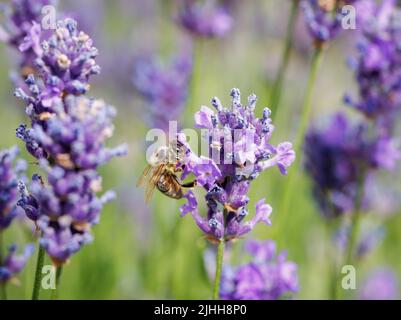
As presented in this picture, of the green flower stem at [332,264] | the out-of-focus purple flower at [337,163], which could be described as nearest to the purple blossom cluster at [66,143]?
the green flower stem at [332,264]

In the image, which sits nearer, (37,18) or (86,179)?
(86,179)

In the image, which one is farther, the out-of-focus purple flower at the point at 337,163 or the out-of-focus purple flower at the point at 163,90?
the out-of-focus purple flower at the point at 163,90

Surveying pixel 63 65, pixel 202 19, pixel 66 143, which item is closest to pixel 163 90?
pixel 202 19

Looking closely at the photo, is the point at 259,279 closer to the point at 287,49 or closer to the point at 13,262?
the point at 13,262

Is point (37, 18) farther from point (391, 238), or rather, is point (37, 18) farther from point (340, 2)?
point (391, 238)

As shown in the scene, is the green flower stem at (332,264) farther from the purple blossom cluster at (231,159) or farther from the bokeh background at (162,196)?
the purple blossom cluster at (231,159)
